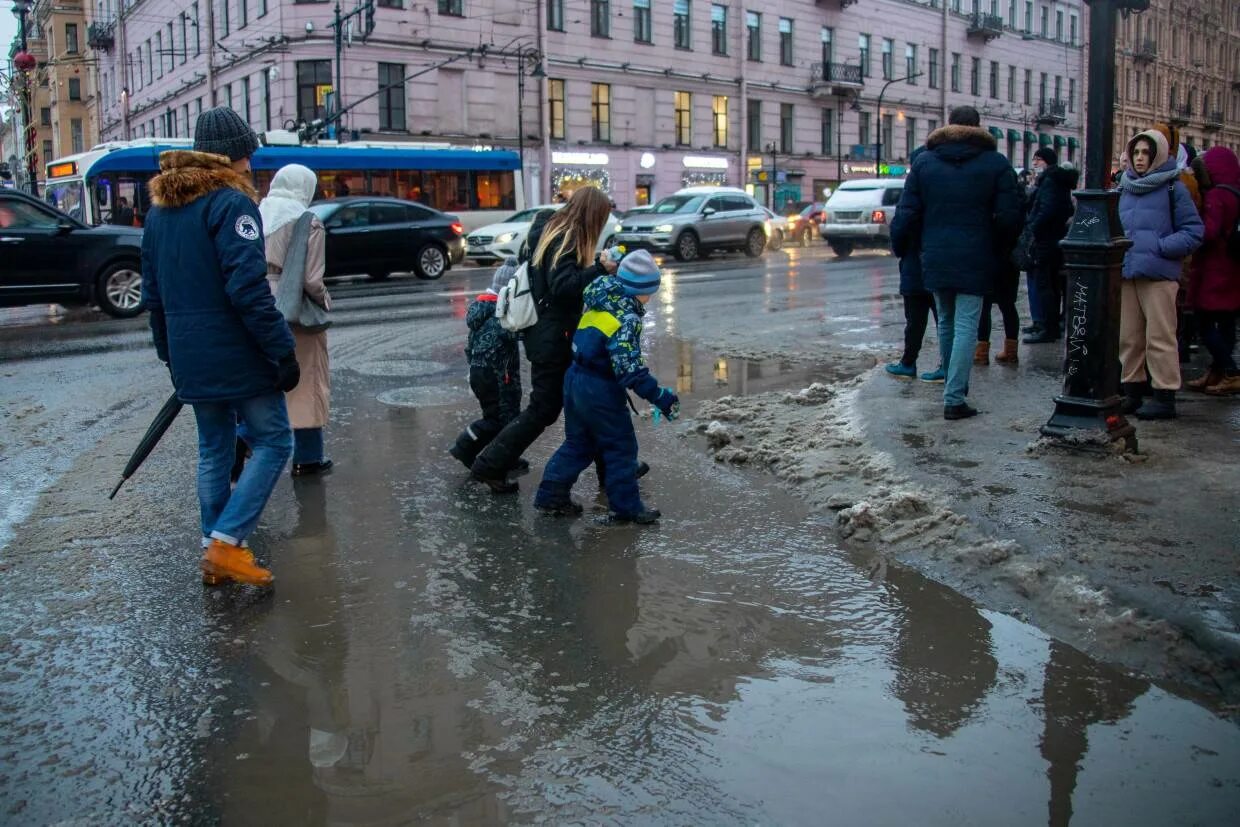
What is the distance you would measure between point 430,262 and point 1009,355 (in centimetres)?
1523

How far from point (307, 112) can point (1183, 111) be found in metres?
58.2

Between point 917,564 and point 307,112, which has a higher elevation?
point 307,112

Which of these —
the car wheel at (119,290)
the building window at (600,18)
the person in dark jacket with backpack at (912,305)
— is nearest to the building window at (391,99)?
the building window at (600,18)

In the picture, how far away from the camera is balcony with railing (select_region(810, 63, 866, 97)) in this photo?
2112 inches

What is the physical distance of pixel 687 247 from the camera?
1105 inches

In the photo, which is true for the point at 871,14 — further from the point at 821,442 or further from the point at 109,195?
the point at 821,442

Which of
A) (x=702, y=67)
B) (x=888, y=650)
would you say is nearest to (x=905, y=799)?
(x=888, y=650)

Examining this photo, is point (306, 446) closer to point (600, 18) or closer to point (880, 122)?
point (600, 18)

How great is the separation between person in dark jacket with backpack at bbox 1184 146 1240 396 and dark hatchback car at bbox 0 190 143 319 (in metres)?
12.6

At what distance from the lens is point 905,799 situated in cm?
298

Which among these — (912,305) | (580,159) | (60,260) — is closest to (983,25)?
(580,159)

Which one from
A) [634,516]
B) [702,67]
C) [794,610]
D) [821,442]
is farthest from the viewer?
[702,67]

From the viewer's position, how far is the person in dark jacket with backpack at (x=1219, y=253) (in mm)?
7332

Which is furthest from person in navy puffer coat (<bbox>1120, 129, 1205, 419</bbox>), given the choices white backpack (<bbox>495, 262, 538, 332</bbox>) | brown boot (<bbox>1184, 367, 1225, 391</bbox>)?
white backpack (<bbox>495, 262, 538, 332</bbox>)
